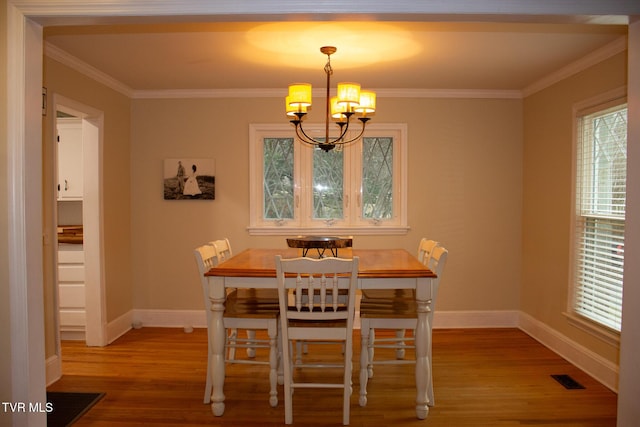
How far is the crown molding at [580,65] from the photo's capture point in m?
3.18

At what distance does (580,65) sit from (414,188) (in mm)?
1703

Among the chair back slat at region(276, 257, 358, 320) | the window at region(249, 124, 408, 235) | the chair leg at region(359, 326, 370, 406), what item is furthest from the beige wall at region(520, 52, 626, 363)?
the chair back slat at region(276, 257, 358, 320)

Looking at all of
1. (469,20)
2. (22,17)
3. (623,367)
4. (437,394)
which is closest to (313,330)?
(437,394)

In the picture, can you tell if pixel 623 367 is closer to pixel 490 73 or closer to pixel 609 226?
pixel 609 226

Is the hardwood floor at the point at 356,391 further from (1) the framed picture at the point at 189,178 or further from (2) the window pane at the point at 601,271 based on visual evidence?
(1) the framed picture at the point at 189,178

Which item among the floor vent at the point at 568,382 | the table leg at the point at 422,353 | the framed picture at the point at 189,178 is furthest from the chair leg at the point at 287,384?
the framed picture at the point at 189,178

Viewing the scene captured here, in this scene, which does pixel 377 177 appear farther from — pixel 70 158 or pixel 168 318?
pixel 70 158

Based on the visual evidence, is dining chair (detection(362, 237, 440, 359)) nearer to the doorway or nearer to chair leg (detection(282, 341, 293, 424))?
chair leg (detection(282, 341, 293, 424))

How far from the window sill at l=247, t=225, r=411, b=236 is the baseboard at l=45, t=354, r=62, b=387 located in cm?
192

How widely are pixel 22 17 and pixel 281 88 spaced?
272 centimetres

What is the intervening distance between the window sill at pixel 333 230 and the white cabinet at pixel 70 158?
170 cm

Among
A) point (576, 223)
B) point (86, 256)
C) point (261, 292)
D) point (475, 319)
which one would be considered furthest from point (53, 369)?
point (576, 223)

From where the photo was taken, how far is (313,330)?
8.77 feet

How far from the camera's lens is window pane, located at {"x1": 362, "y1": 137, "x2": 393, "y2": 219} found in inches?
185
